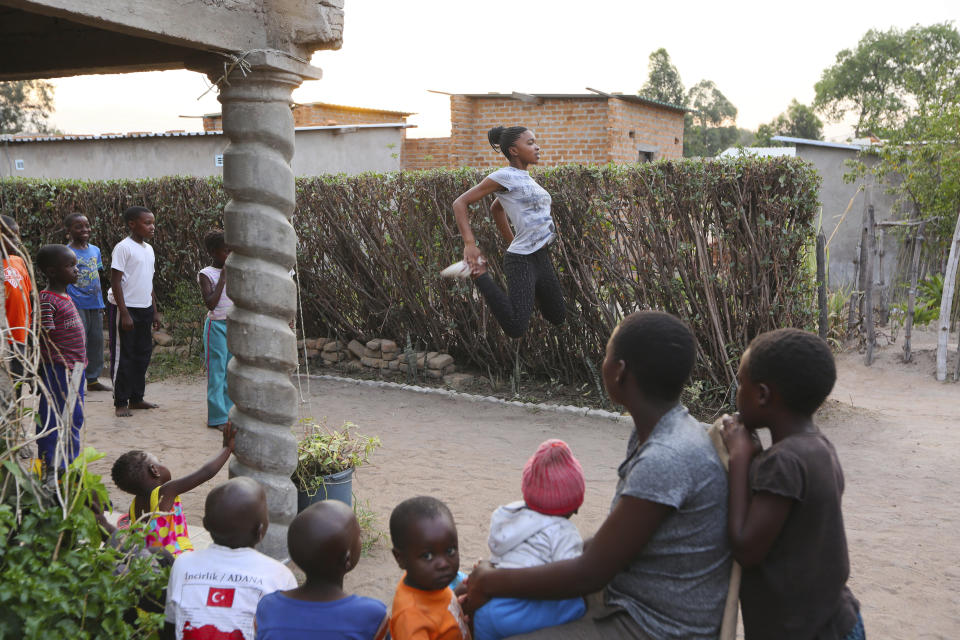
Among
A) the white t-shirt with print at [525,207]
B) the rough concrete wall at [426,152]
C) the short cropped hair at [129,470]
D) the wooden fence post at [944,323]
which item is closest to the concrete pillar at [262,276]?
the short cropped hair at [129,470]

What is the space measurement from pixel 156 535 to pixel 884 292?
34.3 ft

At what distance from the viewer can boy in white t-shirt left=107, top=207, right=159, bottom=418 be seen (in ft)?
24.0

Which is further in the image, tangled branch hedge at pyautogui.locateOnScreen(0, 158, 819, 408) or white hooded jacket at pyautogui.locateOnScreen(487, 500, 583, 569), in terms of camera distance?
tangled branch hedge at pyautogui.locateOnScreen(0, 158, 819, 408)

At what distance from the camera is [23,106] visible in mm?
37688

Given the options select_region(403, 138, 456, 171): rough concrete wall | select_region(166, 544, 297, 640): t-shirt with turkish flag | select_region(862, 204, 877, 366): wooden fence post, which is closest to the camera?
select_region(166, 544, 297, 640): t-shirt with turkish flag

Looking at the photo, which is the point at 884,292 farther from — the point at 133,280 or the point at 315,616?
the point at 315,616

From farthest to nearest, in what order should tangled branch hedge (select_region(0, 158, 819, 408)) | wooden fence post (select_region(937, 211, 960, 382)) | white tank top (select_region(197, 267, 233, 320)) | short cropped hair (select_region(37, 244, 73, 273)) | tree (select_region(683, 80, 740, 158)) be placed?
tree (select_region(683, 80, 740, 158)) → wooden fence post (select_region(937, 211, 960, 382)) → tangled branch hedge (select_region(0, 158, 819, 408)) → white tank top (select_region(197, 267, 233, 320)) → short cropped hair (select_region(37, 244, 73, 273))

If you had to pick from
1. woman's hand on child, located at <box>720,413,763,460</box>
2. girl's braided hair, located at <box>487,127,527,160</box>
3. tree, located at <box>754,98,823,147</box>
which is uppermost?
tree, located at <box>754,98,823,147</box>

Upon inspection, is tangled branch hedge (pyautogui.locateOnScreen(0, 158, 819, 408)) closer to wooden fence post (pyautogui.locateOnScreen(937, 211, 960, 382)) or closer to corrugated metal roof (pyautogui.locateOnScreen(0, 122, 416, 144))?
wooden fence post (pyautogui.locateOnScreen(937, 211, 960, 382))

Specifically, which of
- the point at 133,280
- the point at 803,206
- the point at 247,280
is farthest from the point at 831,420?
the point at 133,280

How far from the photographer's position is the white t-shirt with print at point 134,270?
7.36 meters

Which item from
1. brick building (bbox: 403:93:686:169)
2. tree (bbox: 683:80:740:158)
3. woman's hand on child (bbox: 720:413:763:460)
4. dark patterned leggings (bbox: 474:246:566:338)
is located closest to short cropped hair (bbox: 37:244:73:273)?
dark patterned leggings (bbox: 474:246:566:338)

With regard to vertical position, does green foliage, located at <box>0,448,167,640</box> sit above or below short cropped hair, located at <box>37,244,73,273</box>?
below

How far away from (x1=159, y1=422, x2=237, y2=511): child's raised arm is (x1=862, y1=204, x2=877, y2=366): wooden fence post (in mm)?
8585
